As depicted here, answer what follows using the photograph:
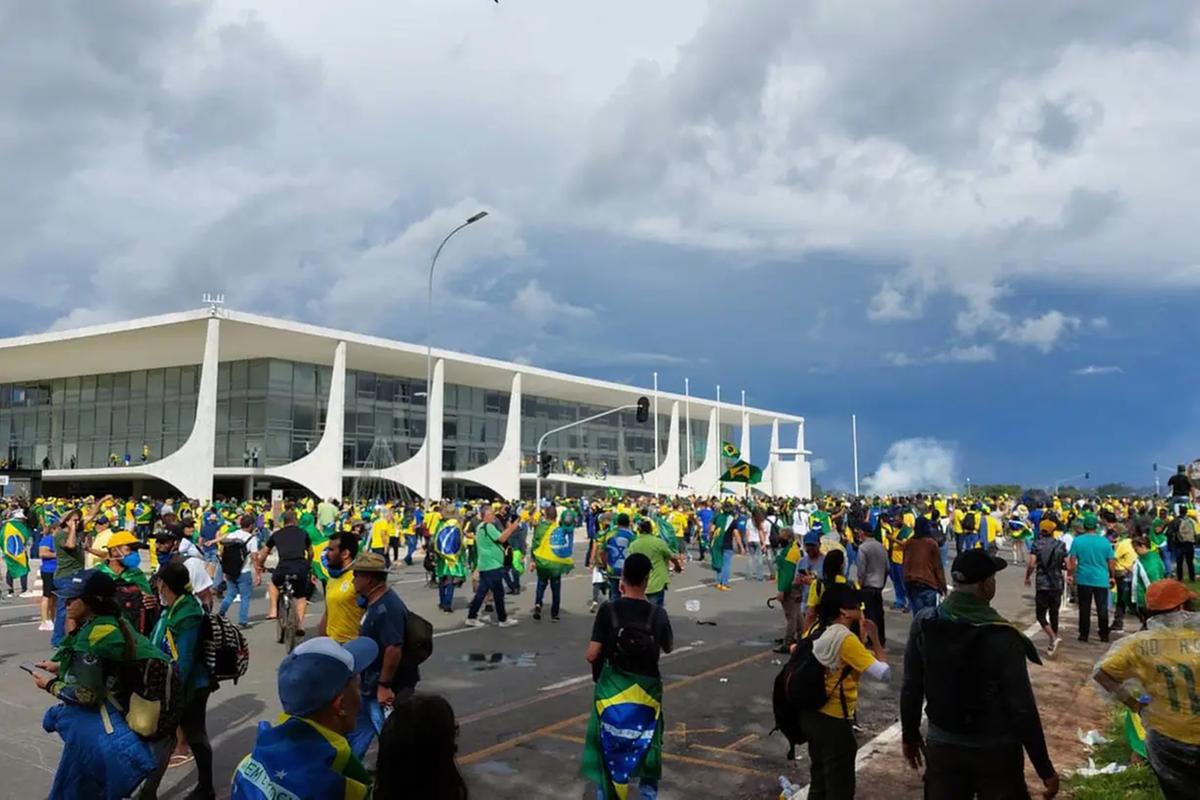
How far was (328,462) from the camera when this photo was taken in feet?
155

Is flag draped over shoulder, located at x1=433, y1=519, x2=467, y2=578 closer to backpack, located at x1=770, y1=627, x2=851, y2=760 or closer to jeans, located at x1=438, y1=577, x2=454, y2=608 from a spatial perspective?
jeans, located at x1=438, y1=577, x2=454, y2=608

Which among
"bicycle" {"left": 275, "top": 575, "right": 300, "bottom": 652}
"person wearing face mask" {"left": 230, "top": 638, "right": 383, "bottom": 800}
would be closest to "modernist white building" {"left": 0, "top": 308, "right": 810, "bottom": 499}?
"bicycle" {"left": 275, "top": 575, "right": 300, "bottom": 652}

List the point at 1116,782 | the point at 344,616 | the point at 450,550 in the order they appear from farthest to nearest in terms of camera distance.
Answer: the point at 450,550 < the point at 344,616 < the point at 1116,782

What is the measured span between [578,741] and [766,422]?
88.7 meters

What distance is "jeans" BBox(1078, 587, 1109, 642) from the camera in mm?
10914

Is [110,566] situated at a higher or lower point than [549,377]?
lower

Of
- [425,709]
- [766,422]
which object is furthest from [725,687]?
[766,422]

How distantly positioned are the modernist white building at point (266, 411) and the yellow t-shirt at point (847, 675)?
37.4 metres

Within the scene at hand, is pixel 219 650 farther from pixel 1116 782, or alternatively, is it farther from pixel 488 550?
pixel 488 550

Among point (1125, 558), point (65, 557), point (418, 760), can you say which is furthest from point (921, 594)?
point (65, 557)

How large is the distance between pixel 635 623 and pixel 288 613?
7.05 meters

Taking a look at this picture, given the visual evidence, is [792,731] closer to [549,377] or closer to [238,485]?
[238,485]

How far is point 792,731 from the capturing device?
14.6ft

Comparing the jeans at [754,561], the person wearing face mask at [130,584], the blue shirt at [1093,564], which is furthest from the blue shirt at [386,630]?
the jeans at [754,561]
